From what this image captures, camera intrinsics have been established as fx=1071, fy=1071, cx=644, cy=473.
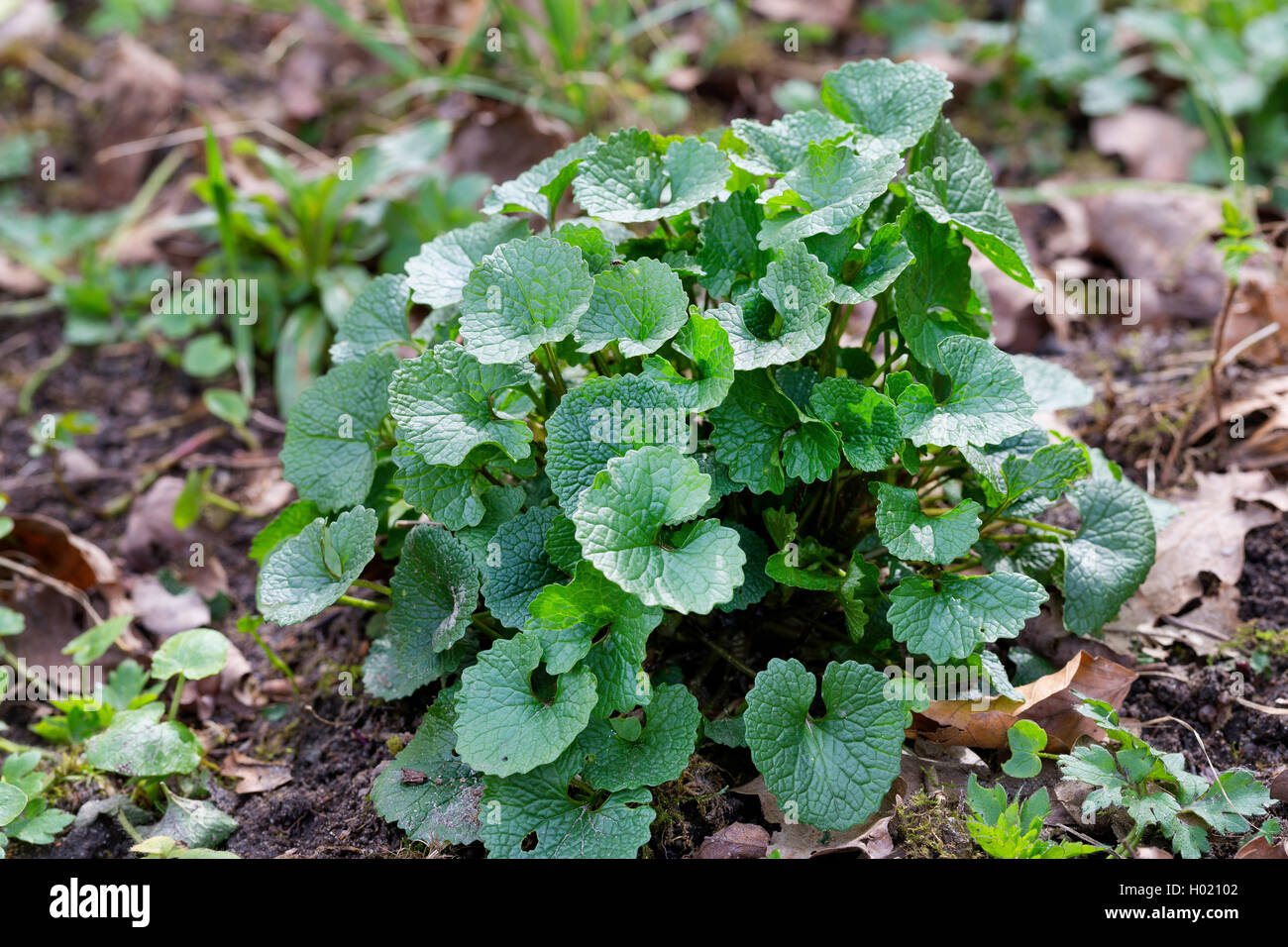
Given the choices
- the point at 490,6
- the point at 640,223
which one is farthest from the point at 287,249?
the point at 640,223

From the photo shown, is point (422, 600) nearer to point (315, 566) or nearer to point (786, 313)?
point (315, 566)

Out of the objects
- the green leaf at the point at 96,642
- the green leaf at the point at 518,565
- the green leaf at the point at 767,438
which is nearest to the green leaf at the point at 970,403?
the green leaf at the point at 767,438

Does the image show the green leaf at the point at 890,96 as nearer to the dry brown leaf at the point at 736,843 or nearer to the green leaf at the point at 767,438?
the green leaf at the point at 767,438

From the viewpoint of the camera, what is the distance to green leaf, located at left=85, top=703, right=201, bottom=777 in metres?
2.02

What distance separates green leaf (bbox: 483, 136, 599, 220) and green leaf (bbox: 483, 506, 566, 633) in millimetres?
593

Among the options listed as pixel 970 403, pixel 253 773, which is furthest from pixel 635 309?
pixel 253 773

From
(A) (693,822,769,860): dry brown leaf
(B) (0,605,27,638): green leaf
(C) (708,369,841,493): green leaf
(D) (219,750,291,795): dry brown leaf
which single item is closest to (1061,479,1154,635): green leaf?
(C) (708,369,841,493): green leaf

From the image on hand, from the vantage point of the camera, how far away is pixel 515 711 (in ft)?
5.57

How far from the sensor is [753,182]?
2045 mm

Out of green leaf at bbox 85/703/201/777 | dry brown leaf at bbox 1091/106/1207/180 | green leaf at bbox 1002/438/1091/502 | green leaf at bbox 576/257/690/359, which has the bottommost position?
green leaf at bbox 85/703/201/777

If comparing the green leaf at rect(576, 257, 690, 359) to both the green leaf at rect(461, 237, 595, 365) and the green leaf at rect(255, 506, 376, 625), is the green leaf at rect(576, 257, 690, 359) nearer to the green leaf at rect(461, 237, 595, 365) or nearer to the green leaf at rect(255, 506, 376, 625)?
the green leaf at rect(461, 237, 595, 365)

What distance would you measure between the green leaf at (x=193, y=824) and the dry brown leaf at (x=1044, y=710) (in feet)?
4.32
